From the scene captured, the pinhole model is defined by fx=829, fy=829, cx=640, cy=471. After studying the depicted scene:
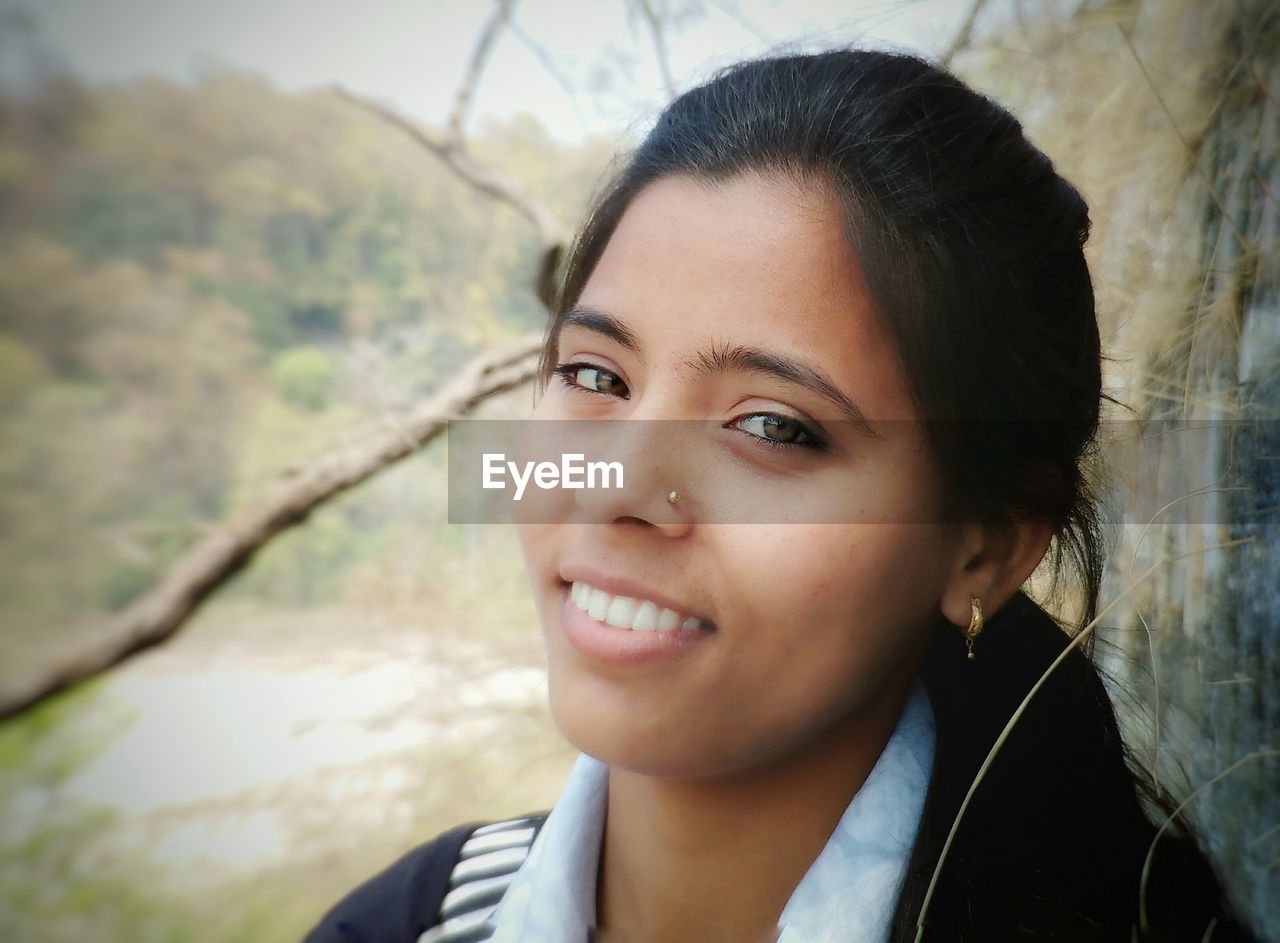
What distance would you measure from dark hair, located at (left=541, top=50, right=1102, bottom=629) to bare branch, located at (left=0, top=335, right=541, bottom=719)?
0.66 m

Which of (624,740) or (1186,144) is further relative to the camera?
(1186,144)

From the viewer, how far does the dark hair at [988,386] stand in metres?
0.48

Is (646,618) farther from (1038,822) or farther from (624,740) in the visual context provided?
(1038,822)

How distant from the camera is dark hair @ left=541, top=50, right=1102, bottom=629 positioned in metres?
0.47

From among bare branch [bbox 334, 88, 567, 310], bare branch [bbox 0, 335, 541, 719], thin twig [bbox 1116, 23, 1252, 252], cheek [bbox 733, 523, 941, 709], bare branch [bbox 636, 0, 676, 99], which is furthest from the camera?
Answer: bare branch [bbox 334, 88, 567, 310]

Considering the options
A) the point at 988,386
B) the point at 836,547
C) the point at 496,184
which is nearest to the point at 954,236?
the point at 988,386

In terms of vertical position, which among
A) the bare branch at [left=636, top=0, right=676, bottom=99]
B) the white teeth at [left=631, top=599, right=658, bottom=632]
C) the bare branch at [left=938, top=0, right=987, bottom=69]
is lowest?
the white teeth at [left=631, top=599, right=658, bottom=632]

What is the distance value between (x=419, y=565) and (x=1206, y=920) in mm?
953

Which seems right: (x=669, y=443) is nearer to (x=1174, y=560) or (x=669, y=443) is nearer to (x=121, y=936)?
(x=1174, y=560)

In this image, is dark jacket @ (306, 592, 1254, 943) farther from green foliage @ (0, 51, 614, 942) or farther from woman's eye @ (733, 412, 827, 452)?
green foliage @ (0, 51, 614, 942)

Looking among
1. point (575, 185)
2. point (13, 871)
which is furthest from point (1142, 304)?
point (13, 871)

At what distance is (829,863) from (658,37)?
0.73 m

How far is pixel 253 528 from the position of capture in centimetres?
106

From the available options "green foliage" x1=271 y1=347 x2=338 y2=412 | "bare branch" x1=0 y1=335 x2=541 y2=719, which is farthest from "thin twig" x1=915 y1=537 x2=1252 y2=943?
"green foliage" x1=271 y1=347 x2=338 y2=412
